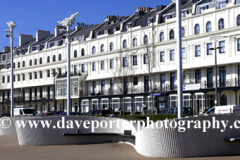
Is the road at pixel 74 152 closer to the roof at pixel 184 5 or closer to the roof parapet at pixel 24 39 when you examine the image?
the roof at pixel 184 5

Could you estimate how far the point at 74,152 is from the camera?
17156mm

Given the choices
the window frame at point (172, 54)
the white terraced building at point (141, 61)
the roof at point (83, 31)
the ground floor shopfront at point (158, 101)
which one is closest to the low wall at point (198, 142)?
the white terraced building at point (141, 61)

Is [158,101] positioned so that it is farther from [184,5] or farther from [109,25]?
[109,25]

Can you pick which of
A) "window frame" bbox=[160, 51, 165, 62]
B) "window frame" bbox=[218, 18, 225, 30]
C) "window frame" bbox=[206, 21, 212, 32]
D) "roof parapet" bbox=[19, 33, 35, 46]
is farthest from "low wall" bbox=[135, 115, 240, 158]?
"roof parapet" bbox=[19, 33, 35, 46]

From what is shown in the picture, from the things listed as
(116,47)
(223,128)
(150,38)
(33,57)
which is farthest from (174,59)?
→ (223,128)

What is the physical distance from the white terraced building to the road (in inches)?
702

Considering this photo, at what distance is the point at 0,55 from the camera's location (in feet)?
299

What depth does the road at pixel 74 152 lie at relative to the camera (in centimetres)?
1538

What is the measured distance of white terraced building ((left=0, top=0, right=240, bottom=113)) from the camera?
4859cm

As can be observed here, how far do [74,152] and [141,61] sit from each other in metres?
41.7

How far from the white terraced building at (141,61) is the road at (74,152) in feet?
58.5

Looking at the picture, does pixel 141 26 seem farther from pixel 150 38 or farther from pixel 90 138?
pixel 90 138

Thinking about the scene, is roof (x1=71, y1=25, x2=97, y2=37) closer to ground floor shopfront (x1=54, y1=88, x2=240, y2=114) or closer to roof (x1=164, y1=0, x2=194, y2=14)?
ground floor shopfront (x1=54, y1=88, x2=240, y2=114)

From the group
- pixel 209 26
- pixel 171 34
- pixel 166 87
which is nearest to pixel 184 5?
pixel 171 34
